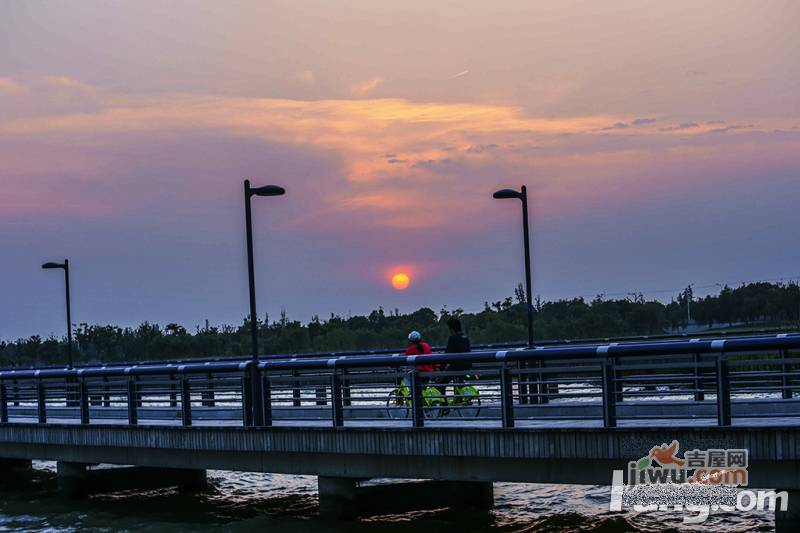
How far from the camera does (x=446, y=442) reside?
58.5 feet

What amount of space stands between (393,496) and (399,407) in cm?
211

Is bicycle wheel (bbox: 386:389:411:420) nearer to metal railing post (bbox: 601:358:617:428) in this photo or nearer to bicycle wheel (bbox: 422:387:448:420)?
bicycle wheel (bbox: 422:387:448:420)

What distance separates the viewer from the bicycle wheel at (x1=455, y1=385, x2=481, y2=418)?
18.6 meters

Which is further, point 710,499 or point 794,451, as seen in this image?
point 710,499

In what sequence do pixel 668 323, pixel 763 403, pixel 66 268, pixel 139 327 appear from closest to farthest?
pixel 763 403 < pixel 66 268 < pixel 668 323 < pixel 139 327

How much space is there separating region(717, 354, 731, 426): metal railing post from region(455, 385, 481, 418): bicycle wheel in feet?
13.4

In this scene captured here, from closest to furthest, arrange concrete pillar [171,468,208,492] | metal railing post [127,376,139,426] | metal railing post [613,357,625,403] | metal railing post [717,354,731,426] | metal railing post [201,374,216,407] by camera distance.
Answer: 1. metal railing post [717,354,731,426]
2. metal railing post [613,357,625,403]
3. metal railing post [201,374,216,407]
4. metal railing post [127,376,139,426]
5. concrete pillar [171,468,208,492]

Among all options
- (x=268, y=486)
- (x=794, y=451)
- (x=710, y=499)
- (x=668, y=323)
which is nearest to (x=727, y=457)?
(x=794, y=451)

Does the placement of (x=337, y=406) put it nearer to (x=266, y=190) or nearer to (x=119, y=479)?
(x=266, y=190)

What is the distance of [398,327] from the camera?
311 ft

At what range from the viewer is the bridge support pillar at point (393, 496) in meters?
20.0

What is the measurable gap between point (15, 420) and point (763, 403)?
17.1 metres

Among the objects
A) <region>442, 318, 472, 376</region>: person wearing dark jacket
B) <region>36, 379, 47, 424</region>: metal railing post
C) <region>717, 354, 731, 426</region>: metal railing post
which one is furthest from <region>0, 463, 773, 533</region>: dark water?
<region>717, 354, 731, 426</region>: metal railing post

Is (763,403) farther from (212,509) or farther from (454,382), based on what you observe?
(212,509)
